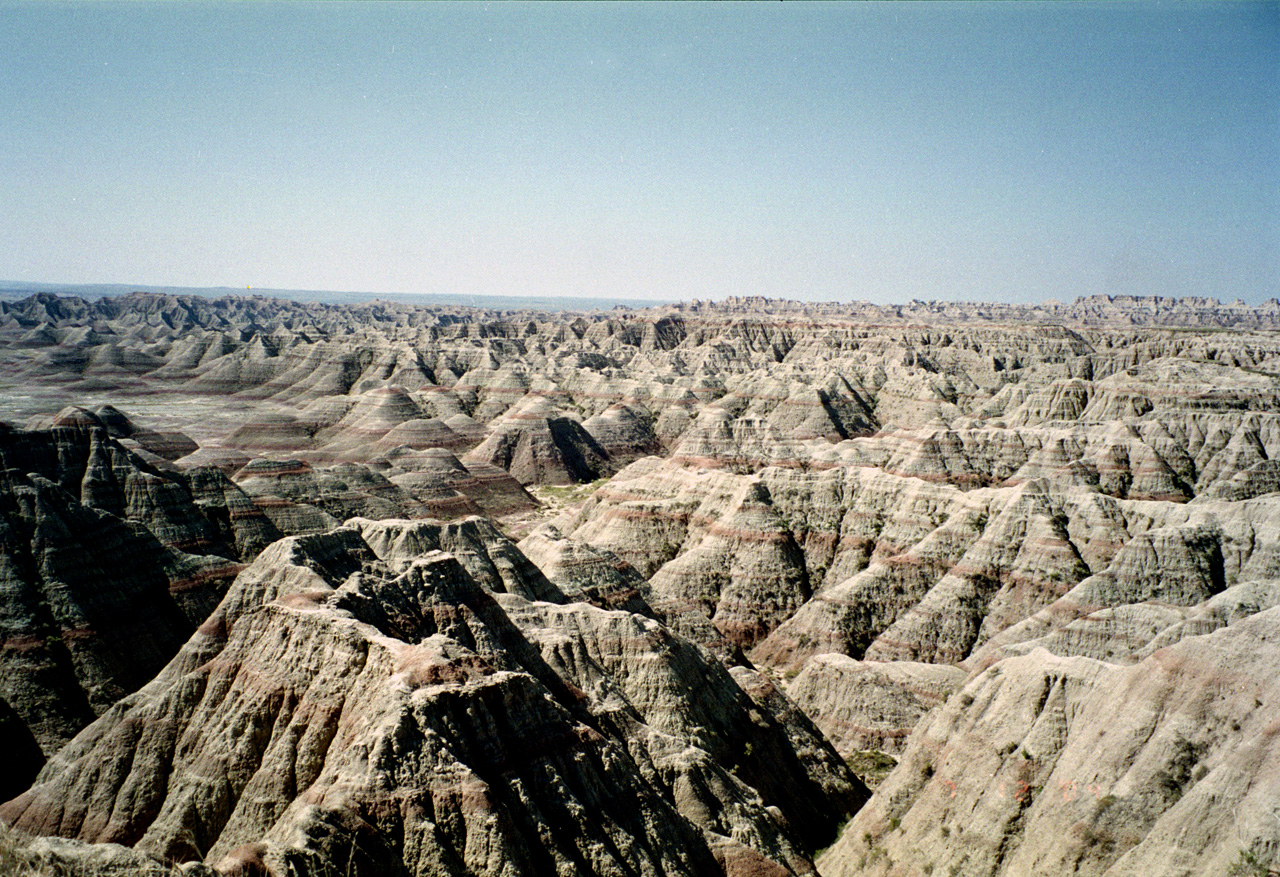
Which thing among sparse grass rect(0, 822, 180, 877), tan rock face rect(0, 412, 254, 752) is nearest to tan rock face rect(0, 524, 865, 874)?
sparse grass rect(0, 822, 180, 877)

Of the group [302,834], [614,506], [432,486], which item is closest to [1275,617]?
[302,834]

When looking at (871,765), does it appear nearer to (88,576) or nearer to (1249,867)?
(1249,867)

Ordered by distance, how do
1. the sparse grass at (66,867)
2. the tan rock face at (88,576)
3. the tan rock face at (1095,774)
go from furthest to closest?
1. the tan rock face at (88,576)
2. the tan rock face at (1095,774)
3. the sparse grass at (66,867)

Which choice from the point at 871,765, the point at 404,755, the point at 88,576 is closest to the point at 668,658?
the point at 871,765

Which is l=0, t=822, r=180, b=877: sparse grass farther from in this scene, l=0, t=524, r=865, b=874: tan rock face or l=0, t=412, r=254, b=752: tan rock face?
l=0, t=412, r=254, b=752: tan rock face

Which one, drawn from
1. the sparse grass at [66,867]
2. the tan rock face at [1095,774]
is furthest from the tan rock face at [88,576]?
the tan rock face at [1095,774]

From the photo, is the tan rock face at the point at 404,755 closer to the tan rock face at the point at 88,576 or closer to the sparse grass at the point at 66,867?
the sparse grass at the point at 66,867
